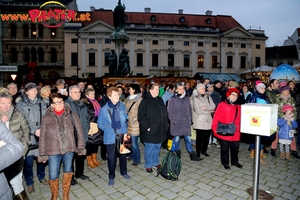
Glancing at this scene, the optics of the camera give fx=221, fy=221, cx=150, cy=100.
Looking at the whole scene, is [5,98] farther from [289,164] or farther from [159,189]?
[289,164]

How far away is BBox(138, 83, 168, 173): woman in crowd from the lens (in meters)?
5.17

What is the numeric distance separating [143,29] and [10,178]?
38.0 meters

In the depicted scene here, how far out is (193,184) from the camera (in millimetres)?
4742

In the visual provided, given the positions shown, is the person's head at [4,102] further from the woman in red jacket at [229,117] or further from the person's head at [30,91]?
the woman in red jacket at [229,117]

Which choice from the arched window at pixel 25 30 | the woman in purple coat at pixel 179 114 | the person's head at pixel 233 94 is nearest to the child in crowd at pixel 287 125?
the person's head at pixel 233 94

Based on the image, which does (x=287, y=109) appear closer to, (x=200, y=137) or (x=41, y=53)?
(x=200, y=137)

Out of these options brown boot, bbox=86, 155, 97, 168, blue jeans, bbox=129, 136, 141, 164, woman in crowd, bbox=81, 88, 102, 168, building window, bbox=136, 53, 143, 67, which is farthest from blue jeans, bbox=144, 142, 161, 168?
building window, bbox=136, 53, 143, 67

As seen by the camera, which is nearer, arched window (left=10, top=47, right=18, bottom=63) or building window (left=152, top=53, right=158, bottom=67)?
arched window (left=10, top=47, right=18, bottom=63)

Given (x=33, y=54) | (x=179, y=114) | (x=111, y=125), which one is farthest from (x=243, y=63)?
(x=111, y=125)

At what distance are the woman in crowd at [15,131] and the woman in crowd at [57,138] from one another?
0.97 ft

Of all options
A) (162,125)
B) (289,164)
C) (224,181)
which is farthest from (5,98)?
(289,164)

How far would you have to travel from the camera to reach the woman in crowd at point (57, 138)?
3.77 meters

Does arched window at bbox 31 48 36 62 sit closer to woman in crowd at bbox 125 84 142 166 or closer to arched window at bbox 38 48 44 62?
arched window at bbox 38 48 44 62

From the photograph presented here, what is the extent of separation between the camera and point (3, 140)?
77.0 inches
